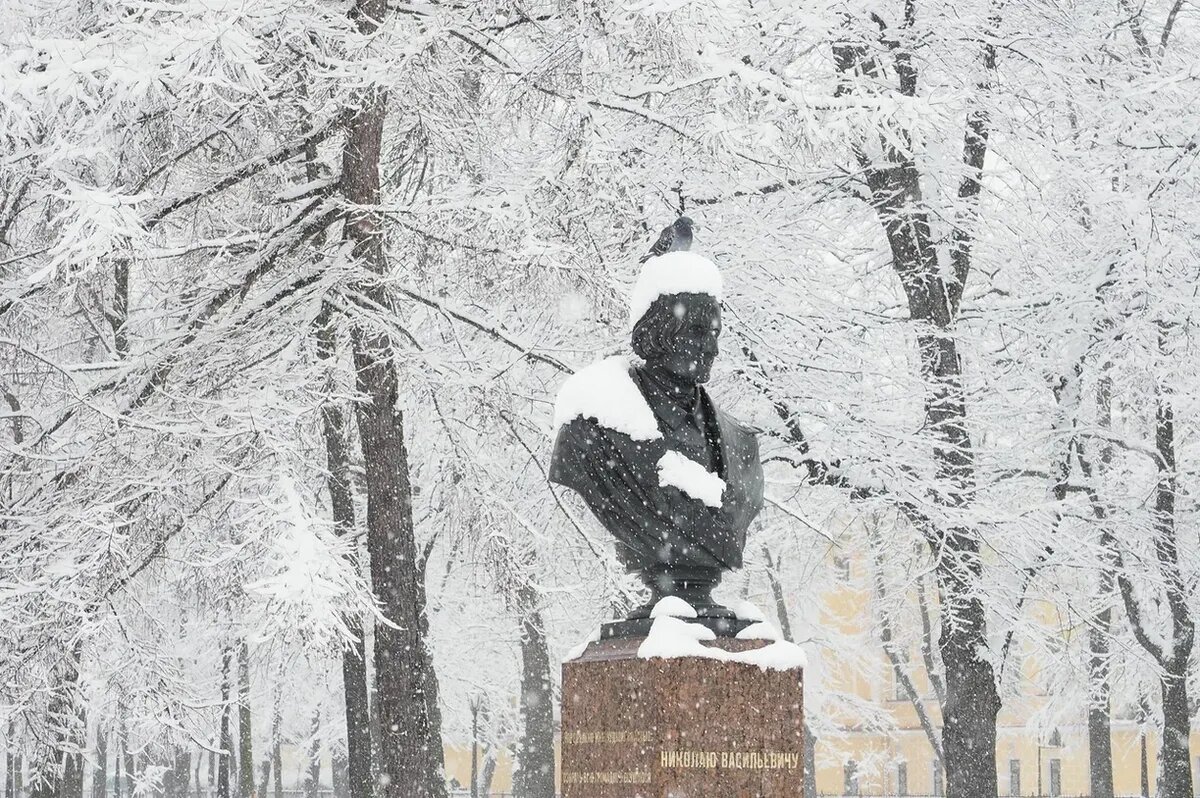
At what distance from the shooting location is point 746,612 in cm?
584

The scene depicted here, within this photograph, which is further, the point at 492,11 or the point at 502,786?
the point at 502,786

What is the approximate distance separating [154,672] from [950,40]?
28.8 ft

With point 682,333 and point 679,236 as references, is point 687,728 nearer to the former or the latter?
point 682,333

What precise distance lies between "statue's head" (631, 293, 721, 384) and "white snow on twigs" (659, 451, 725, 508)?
378mm

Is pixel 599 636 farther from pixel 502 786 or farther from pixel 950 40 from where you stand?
pixel 502 786

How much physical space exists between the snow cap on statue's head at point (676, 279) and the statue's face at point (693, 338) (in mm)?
37

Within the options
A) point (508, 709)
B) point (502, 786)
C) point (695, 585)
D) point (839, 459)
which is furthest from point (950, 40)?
point (502, 786)

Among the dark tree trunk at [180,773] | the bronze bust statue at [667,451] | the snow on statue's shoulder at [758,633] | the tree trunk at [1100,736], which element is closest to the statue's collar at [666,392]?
the bronze bust statue at [667,451]

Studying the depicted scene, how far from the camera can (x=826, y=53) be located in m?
13.0

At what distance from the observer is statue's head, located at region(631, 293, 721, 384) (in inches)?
225

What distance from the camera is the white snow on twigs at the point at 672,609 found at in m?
5.44

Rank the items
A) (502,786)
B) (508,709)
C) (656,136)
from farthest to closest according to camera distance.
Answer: (502,786), (508,709), (656,136)

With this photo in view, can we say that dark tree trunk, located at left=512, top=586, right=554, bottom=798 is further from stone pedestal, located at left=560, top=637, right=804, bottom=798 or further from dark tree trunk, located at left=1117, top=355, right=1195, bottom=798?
stone pedestal, located at left=560, top=637, right=804, bottom=798

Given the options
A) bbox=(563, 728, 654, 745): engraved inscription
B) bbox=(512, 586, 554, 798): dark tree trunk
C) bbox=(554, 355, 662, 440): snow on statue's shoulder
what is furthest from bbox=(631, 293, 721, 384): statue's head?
bbox=(512, 586, 554, 798): dark tree trunk
